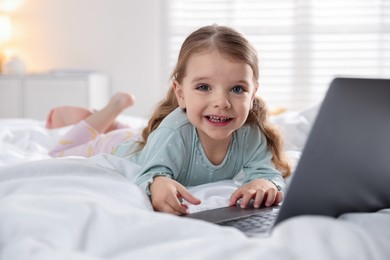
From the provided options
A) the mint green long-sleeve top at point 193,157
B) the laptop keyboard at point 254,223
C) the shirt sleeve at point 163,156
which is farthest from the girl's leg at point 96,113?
the laptop keyboard at point 254,223

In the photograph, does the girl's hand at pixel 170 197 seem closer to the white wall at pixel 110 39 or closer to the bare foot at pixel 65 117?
the bare foot at pixel 65 117

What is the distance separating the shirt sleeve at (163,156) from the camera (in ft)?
4.68

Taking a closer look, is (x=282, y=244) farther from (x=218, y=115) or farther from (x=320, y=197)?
(x=218, y=115)

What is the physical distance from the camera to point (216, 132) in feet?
4.79

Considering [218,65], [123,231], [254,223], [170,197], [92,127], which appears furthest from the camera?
[92,127]

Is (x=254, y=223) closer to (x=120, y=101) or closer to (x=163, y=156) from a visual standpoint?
(x=163, y=156)

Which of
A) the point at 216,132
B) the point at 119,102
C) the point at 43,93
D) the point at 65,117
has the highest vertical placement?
the point at 216,132

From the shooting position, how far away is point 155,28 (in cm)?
469

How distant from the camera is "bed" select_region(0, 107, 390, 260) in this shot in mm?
712

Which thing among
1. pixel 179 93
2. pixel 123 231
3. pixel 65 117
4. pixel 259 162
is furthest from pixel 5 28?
pixel 123 231

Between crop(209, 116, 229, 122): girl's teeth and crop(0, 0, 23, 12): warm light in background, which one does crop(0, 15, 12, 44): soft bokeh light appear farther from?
crop(209, 116, 229, 122): girl's teeth

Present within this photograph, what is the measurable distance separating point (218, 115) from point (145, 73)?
333cm

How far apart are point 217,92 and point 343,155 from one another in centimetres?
59

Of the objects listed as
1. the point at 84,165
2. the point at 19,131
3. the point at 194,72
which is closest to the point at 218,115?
the point at 194,72
